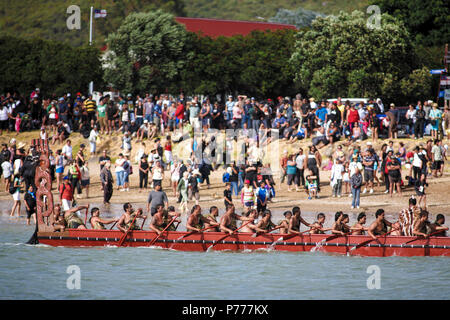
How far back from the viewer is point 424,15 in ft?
166

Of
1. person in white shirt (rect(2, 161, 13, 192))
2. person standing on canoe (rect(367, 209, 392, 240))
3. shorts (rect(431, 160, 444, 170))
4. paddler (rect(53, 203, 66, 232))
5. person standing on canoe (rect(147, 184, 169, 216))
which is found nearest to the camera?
person standing on canoe (rect(367, 209, 392, 240))

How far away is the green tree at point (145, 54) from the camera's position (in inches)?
1838

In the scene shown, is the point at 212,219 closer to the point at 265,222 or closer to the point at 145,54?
the point at 265,222

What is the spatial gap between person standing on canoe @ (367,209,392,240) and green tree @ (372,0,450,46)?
30.2 meters

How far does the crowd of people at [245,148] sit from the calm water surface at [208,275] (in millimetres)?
2605

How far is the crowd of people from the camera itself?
29047mm

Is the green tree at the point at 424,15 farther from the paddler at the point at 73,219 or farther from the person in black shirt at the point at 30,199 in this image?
the paddler at the point at 73,219

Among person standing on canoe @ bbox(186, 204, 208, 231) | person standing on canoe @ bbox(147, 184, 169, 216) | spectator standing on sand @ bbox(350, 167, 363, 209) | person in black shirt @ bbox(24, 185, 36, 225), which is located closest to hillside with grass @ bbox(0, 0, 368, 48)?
spectator standing on sand @ bbox(350, 167, 363, 209)

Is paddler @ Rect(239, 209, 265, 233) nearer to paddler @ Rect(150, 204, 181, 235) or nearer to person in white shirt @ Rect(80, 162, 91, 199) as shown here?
paddler @ Rect(150, 204, 181, 235)

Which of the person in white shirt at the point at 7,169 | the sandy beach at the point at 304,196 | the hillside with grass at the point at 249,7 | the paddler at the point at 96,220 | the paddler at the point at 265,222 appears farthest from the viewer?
the hillside with grass at the point at 249,7

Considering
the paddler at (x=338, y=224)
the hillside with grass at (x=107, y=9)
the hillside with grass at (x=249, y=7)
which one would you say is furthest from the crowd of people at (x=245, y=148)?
the hillside with grass at (x=249, y=7)

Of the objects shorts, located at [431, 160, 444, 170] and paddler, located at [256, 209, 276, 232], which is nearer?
paddler, located at [256, 209, 276, 232]

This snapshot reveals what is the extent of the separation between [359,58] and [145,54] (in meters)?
13.4

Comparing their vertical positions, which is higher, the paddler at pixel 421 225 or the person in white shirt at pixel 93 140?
the person in white shirt at pixel 93 140
